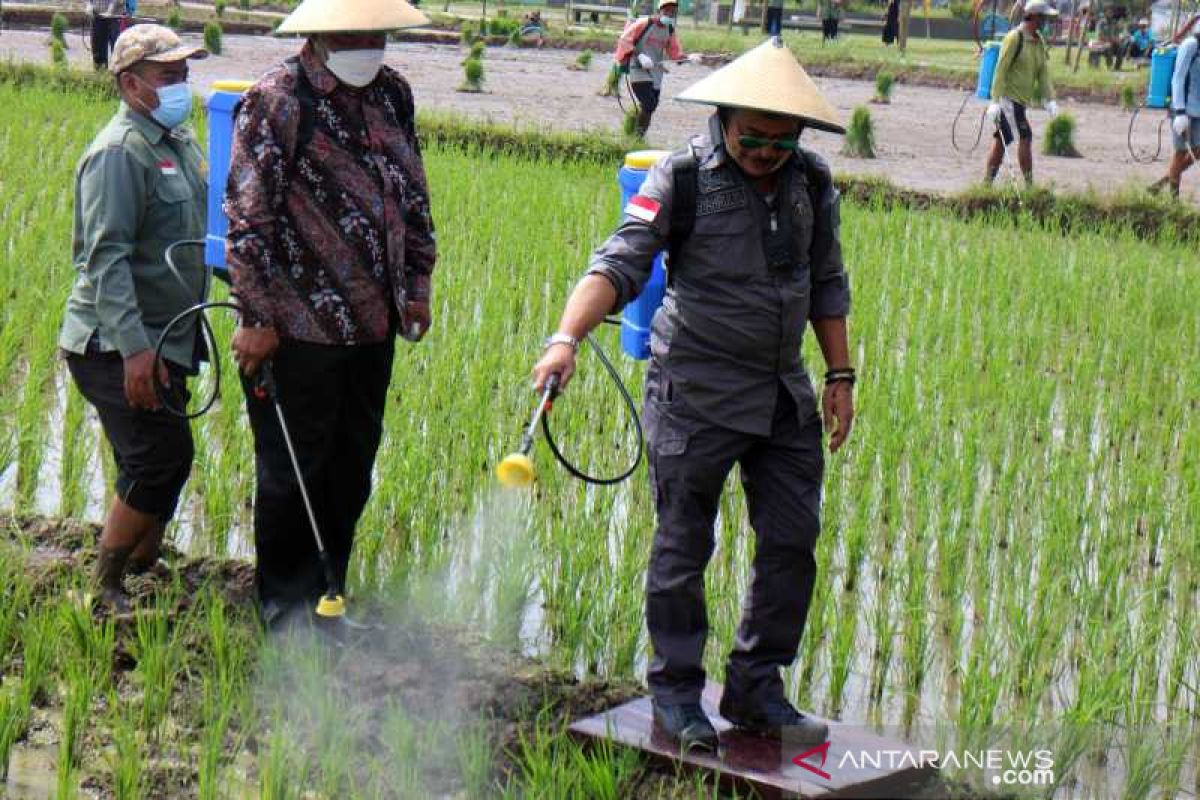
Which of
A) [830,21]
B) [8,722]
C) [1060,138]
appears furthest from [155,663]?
[830,21]

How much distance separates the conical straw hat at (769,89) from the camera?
Answer: 9.00 feet

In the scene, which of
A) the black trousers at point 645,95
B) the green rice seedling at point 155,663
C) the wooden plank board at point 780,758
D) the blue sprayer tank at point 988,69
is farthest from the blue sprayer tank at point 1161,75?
the green rice seedling at point 155,663

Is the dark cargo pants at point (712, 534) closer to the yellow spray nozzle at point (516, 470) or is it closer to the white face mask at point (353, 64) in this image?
the yellow spray nozzle at point (516, 470)

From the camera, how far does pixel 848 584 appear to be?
3908mm

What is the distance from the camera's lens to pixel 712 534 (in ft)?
9.50

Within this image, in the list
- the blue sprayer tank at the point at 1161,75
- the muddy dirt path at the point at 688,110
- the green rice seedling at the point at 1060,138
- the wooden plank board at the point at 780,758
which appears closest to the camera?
the wooden plank board at the point at 780,758

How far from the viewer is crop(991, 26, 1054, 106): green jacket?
33.9 ft

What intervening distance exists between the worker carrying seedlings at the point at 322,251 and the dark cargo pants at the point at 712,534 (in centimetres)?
65

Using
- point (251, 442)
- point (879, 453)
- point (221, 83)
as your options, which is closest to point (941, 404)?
point (879, 453)

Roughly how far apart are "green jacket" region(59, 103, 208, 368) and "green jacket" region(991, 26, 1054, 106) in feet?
25.4

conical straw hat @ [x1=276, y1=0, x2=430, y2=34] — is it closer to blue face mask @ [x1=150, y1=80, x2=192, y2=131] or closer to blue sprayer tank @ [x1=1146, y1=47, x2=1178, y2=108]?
blue face mask @ [x1=150, y1=80, x2=192, y2=131]

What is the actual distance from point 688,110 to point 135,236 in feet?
47.3

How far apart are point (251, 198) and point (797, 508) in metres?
1.16

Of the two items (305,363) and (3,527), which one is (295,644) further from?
(3,527)
